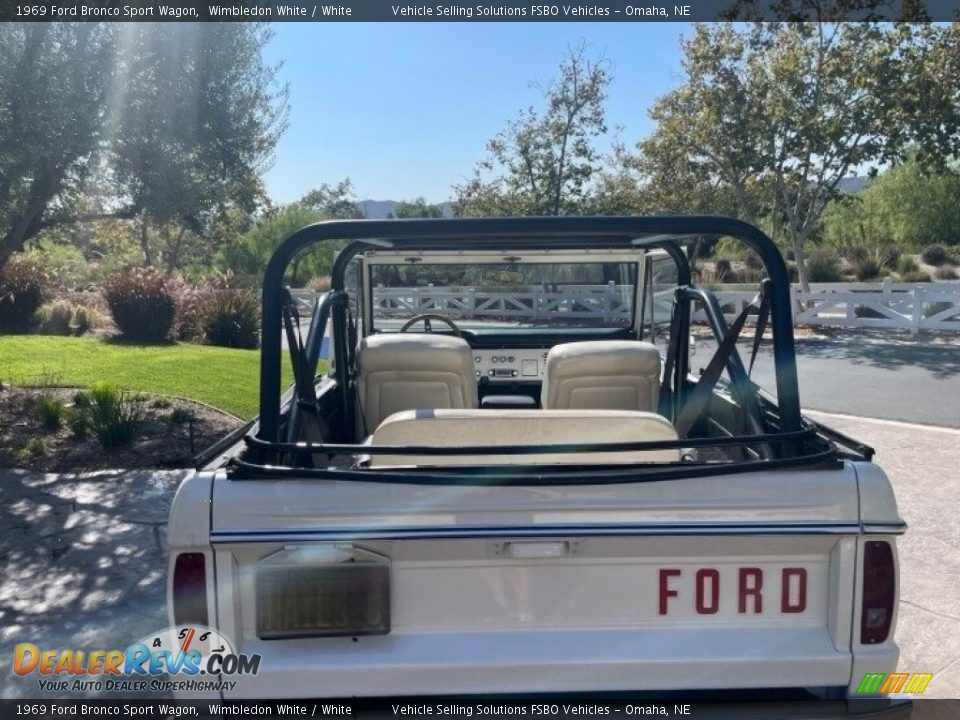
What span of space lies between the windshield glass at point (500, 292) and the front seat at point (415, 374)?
155 cm

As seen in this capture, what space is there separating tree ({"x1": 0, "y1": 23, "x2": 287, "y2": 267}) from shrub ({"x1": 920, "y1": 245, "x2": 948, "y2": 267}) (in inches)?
1502

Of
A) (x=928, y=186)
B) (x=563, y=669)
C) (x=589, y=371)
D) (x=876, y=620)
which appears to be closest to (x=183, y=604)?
(x=563, y=669)

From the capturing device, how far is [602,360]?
3.99 meters

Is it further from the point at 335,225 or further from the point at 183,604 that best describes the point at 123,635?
the point at 335,225

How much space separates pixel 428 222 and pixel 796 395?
1304 millimetres

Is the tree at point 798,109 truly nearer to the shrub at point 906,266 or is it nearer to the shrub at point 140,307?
the shrub at point 140,307

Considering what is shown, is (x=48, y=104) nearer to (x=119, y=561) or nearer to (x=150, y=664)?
(x=119, y=561)

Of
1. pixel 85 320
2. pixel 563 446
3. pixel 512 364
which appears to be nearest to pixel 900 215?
pixel 85 320

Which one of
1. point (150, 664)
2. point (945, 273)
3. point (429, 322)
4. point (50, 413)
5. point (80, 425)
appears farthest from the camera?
point (945, 273)

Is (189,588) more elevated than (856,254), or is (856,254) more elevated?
(856,254)

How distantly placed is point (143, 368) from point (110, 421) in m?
4.17

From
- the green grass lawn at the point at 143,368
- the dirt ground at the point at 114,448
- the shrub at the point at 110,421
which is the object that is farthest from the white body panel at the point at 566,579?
the green grass lawn at the point at 143,368

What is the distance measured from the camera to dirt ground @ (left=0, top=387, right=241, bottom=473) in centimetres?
745

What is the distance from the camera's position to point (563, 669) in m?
2.36
